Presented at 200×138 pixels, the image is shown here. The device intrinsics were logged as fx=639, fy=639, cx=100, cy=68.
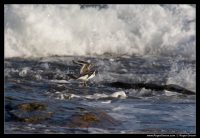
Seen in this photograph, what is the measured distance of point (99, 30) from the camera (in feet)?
79.5

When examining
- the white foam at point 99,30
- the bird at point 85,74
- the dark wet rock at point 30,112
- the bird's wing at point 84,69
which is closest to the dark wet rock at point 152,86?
the bird at point 85,74

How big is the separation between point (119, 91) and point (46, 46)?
6.95 metres

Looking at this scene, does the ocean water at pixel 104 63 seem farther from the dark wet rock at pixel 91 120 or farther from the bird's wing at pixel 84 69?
the bird's wing at pixel 84 69

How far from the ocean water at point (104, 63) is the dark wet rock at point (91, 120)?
4 cm

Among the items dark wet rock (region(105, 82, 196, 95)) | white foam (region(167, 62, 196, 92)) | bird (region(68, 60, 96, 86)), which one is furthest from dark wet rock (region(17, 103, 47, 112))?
white foam (region(167, 62, 196, 92))

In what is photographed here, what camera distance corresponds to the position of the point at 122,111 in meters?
13.2

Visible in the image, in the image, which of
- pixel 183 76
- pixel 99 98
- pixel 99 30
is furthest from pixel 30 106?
pixel 99 30

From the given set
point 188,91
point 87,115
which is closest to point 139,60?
point 188,91

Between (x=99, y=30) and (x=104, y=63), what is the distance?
452 centimetres

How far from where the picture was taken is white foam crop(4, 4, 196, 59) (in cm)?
2116

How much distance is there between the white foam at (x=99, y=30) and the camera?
69.4 feet

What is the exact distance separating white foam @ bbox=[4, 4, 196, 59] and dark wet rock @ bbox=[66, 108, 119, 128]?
751 centimetres

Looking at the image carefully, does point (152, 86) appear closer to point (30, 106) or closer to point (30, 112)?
point (30, 106)

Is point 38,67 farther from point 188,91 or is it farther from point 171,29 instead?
point 171,29
